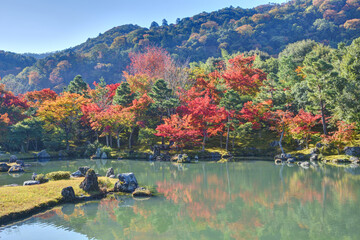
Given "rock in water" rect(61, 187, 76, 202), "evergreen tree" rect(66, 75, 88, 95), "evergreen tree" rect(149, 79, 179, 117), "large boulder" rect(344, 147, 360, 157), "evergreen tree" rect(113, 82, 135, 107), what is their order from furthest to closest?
"evergreen tree" rect(66, 75, 88, 95)
"evergreen tree" rect(113, 82, 135, 107)
"evergreen tree" rect(149, 79, 179, 117)
"large boulder" rect(344, 147, 360, 157)
"rock in water" rect(61, 187, 76, 202)

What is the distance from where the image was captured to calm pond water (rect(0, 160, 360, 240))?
32.0 ft

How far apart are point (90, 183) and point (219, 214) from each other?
25.1 ft

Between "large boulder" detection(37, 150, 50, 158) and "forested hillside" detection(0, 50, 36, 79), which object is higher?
"forested hillside" detection(0, 50, 36, 79)

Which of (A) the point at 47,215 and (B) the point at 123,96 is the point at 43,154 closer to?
(B) the point at 123,96

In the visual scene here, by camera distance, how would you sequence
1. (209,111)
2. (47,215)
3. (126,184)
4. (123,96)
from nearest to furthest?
(47,215) < (126,184) < (209,111) < (123,96)

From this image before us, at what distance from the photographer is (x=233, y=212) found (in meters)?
12.1

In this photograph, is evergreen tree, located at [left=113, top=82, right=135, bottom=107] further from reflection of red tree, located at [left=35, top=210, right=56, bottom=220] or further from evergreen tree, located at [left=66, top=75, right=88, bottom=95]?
reflection of red tree, located at [left=35, top=210, right=56, bottom=220]

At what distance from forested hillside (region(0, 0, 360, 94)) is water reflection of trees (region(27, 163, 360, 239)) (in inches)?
2515

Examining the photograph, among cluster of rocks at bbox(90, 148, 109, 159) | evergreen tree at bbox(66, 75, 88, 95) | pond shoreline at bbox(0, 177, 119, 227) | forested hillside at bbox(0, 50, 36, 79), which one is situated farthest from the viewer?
forested hillside at bbox(0, 50, 36, 79)

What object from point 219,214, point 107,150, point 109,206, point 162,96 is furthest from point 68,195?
point 162,96

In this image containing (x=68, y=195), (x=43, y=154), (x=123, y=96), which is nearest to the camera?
(x=68, y=195)

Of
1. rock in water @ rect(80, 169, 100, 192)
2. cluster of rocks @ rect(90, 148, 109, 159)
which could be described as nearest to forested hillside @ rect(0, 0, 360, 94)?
cluster of rocks @ rect(90, 148, 109, 159)

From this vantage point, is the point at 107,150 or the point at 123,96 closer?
the point at 107,150

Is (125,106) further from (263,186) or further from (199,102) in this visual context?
(263,186)
